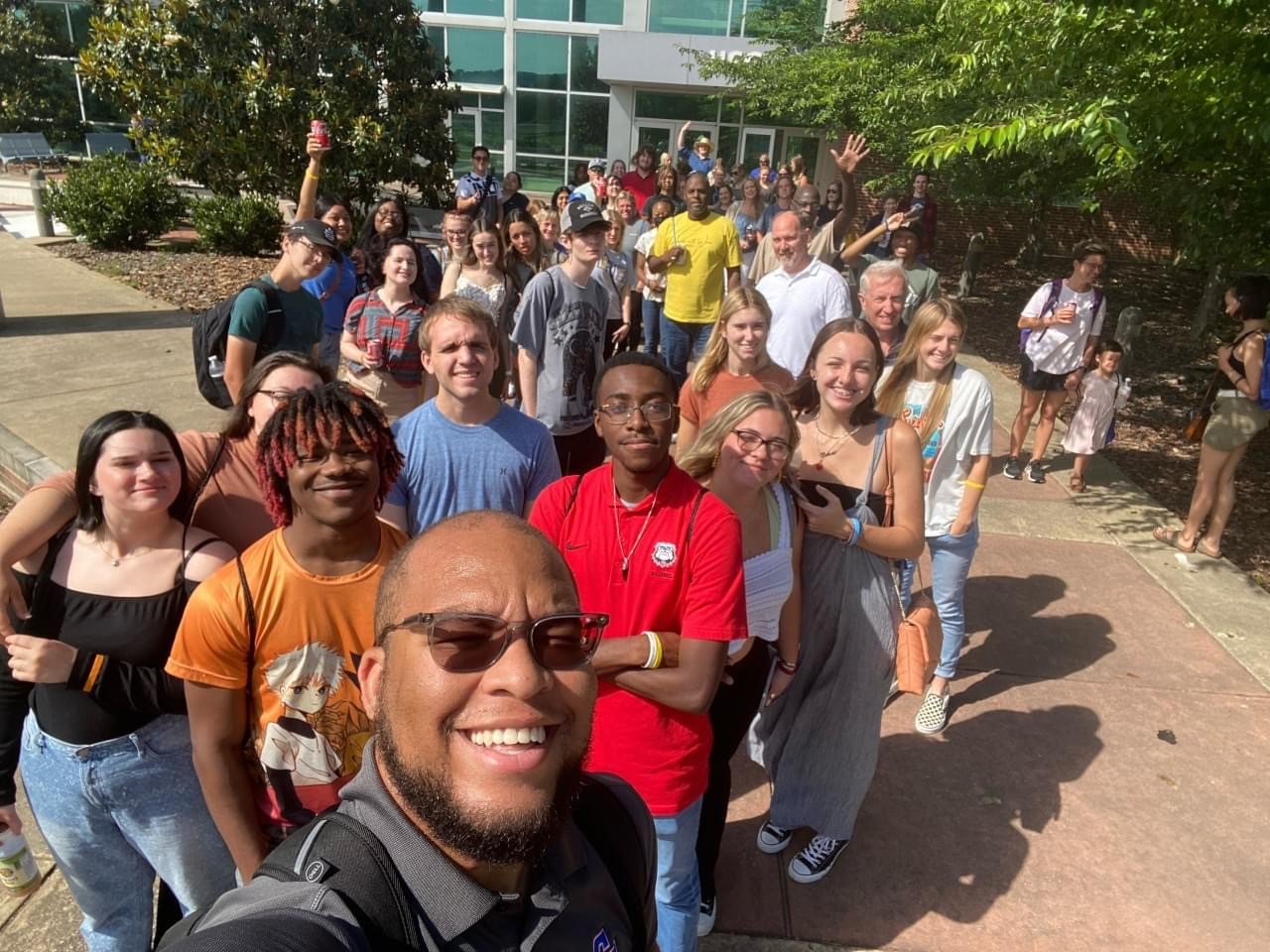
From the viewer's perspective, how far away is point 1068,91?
527 cm

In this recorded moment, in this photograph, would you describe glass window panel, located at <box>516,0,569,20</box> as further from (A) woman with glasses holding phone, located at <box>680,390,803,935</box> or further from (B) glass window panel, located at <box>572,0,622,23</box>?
(A) woman with glasses holding phone, located at <box>680,390,803,935</box>

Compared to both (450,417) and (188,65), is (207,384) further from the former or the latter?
(188,65)

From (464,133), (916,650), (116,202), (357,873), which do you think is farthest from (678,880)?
(464,133)

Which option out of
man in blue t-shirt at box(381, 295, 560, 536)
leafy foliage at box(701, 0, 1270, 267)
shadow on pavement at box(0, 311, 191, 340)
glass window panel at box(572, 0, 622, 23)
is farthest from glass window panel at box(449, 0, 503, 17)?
man in blue t-shirt at box(381, 295, 560, 536)

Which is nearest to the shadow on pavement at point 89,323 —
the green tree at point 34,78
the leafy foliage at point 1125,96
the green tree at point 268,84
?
the green tree at point 268,84

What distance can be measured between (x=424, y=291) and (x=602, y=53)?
2047 cm

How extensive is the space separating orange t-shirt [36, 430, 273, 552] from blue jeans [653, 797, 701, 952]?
138cm

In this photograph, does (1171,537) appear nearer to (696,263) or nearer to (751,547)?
(696,263)

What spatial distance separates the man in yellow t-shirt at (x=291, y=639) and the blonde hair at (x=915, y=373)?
246cm

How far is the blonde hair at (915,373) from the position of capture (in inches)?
139

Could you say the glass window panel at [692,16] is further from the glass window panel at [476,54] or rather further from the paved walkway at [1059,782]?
the paved walkway at [1059,782]

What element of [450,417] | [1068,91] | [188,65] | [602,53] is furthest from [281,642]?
[602,53]

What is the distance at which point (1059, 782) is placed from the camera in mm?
3492

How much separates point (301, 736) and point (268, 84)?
42.2 ft
